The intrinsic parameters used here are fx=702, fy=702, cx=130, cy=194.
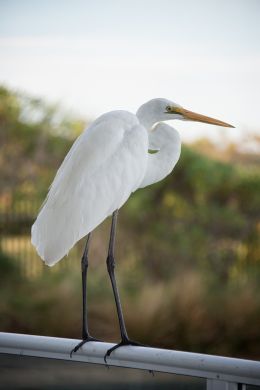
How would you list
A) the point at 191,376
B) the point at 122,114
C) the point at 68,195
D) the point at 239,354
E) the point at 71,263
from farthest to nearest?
the point at 71,263 < the point at 239,354 < the point at 122,114 < the point at 68,195 < the point at 191,376

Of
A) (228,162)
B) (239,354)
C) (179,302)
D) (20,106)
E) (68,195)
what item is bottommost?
(239,354)

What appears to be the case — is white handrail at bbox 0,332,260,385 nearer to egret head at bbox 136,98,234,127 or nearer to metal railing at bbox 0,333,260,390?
metal railing at bbox 0,333,260,390

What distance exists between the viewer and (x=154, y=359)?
4.40ft

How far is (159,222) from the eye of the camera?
6430 millimetres

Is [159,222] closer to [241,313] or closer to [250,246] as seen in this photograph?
[250,246]

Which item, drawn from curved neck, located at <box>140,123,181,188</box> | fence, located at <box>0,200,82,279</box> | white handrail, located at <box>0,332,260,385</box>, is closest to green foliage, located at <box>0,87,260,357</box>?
fence, located at <box>0,200,82,279</box>

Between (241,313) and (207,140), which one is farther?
(207,140)

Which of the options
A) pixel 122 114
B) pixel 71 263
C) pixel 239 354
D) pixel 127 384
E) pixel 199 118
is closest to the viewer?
pixel 127 384

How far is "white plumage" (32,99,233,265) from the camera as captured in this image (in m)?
1.85

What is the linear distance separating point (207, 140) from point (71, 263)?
1.72m

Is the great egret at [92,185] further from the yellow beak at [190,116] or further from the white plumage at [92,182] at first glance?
the yellow beak at [190,116]

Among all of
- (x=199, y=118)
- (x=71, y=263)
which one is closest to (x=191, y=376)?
(x=199, y=118)

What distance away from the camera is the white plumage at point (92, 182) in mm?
1847

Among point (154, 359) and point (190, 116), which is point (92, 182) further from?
point (154, 359)
